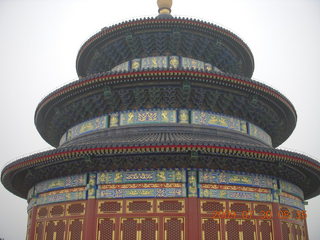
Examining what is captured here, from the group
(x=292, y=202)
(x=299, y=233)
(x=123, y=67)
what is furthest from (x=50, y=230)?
(x=299, y=233)

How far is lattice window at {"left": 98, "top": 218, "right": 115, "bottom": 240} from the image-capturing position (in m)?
14.9

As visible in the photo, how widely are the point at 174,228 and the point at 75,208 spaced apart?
459 cm

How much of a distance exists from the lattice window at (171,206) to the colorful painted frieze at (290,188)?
5.43 m

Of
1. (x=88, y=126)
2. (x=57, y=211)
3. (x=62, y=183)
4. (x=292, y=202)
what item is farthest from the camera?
(x=88, y=126)

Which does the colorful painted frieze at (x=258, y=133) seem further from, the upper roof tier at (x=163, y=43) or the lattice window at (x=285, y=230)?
the upper roof tier at (x=163, y=43)

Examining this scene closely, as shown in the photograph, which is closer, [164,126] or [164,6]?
[164,126]

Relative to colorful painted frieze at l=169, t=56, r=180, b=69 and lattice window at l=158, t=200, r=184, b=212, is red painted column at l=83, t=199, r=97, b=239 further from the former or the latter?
colorful painted frieze at l=169, t=56, r=180, b=69

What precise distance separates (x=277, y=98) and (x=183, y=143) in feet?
25.8

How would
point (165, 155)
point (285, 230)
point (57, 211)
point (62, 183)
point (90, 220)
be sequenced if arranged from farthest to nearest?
point (62, 183)
point (285, 230)
point (57, 211)
point (165, 155)
point (90, 220)

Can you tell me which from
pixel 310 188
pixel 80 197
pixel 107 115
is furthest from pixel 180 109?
pixel 310 188

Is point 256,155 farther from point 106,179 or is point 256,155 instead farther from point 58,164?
point 58,164

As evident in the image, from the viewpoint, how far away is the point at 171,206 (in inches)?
583

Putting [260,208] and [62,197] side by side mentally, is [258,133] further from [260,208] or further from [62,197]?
[62,197]

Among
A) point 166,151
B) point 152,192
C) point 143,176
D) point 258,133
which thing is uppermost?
point 258,133
